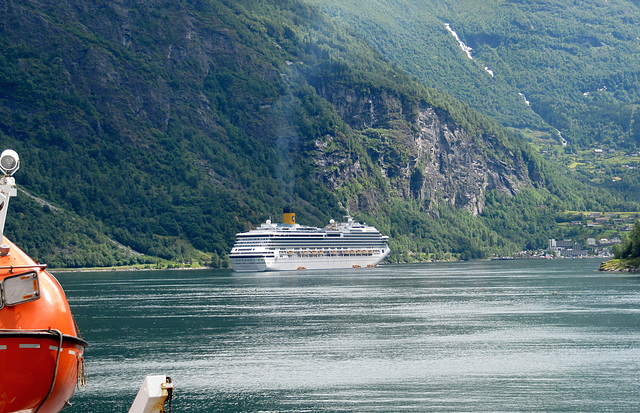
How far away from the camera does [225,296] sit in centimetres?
13450

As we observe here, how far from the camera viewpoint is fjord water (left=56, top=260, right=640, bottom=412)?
49.6 metres

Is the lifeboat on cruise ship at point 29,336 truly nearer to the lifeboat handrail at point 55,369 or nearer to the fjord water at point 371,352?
the lifeboat handrail at point 55,369

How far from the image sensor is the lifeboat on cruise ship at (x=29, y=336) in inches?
606

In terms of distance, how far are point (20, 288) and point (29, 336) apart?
0.88 meters

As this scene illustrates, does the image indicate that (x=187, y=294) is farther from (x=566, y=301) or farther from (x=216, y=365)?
(x=216, y=365)

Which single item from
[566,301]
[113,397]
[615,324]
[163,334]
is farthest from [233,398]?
[566,301]

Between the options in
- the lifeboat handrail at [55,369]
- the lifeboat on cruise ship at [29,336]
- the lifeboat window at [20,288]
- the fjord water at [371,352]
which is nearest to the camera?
the lifeboat on cruise ship at [29,336]

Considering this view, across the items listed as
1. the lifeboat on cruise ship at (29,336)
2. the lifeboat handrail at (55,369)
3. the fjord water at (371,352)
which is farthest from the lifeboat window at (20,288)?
the fjord water at (371,352)

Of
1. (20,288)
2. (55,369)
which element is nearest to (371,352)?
(55,369)

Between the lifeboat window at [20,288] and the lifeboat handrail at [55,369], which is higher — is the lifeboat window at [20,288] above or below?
above

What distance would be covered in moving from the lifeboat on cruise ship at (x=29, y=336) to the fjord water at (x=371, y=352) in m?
31.5

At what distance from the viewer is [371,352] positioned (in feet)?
223

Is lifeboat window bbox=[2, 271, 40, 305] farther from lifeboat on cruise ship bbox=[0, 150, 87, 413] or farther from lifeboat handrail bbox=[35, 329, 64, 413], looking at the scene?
lifeboat handrail bbox=[35, 329, 64, 413]

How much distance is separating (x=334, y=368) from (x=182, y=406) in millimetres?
15063
